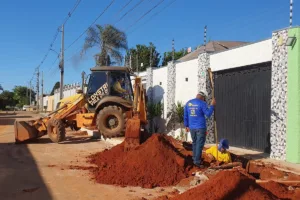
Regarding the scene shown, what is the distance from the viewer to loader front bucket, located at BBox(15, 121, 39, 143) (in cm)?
1393

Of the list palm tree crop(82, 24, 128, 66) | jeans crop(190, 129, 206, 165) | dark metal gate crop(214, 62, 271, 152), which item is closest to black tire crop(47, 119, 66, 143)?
dark metal gate crop(214, 62, 271, 152)

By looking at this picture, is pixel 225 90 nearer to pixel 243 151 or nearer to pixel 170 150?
pixel 243 151

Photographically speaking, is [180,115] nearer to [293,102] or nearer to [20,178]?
[293,102]

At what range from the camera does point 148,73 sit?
20688mm

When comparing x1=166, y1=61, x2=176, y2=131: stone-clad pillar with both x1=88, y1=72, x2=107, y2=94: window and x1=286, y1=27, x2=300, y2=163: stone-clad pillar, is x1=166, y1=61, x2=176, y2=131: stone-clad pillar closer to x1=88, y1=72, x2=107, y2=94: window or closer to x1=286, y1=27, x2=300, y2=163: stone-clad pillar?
x1=88, y1=72, x2=107, y2=94: window

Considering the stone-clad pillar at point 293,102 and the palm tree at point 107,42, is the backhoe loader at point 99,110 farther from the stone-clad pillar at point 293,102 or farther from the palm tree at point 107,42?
the palm tree at point 107,42

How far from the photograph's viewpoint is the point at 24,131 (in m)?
14.0

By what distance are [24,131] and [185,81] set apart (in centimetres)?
713

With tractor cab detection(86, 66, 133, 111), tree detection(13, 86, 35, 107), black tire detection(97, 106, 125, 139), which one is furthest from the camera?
tree detection(13, 86, 35, 107)

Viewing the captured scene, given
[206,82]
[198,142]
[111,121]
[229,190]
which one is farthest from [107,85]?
[229,190]

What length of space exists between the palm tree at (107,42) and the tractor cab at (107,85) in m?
16.6

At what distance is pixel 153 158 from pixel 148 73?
1278 cm

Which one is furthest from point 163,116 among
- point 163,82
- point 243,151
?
point 243,151

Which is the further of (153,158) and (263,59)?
(263,59)
